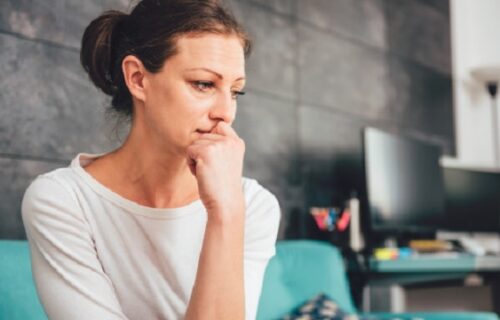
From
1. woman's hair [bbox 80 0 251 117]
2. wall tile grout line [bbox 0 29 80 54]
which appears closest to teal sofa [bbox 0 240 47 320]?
woman's hair [bbox 80 0 251 117]

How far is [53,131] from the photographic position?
2.06m

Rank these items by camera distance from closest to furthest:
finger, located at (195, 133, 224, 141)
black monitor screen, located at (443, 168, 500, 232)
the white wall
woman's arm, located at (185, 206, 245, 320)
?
woman's arm, located at (185, 206, 245, 320)
finger, located at (195, 133, 224, 141)
black monitor screen, located at (443, 168, 500, 232)
the white wall

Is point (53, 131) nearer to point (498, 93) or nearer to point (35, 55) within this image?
point (35, 55)

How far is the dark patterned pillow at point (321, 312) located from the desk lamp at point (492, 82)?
7.82 feet

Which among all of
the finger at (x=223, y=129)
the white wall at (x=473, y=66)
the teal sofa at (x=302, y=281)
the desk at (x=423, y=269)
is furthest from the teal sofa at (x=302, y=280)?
the white wall at (x=473, y=66)

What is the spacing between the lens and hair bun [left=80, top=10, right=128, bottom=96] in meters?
1.38

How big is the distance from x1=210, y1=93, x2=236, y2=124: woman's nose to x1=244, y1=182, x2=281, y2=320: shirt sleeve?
226 millimetres

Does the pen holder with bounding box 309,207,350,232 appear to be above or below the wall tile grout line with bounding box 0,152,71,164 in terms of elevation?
below

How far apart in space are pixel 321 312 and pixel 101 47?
1.29 m

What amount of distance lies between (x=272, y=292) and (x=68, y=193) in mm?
1214

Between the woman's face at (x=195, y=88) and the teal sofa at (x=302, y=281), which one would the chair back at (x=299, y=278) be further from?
the woman's face at (x=195, y=88)

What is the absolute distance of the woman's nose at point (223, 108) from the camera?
1236mm

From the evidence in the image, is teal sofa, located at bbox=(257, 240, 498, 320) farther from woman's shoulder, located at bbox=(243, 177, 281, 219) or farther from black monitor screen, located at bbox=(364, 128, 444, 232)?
woman's shoulder, located at bbox=(243, 177, 281, 219)

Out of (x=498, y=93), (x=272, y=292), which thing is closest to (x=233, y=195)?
(x=272, y=292)
